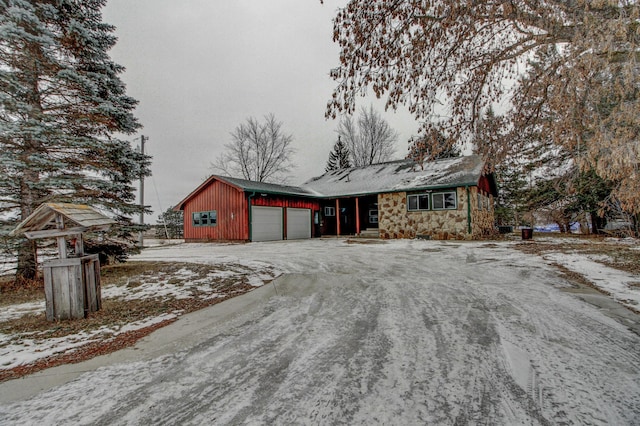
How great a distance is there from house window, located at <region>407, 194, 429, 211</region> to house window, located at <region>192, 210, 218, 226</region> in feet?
38.5

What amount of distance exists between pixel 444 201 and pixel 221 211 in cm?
1293

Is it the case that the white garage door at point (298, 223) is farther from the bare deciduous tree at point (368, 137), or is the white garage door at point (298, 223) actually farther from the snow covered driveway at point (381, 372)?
the bare deciduous tree at point (368, 137)

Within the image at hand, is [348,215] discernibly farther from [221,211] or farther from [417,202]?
[221,211]

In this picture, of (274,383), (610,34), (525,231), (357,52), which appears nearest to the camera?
(274,383)

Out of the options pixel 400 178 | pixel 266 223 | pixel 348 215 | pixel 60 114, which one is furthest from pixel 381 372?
pixel 348 215

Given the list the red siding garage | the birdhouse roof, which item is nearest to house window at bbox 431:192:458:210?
the red siding garage

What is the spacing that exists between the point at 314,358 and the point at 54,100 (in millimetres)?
7936

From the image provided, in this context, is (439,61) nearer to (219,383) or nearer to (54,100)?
(219,383)

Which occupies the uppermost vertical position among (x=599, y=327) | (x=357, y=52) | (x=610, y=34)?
(x=357, y=52)

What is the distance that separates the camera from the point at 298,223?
19188 millimetres

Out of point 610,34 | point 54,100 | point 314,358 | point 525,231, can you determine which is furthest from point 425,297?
point 525,231

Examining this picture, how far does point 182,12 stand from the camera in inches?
387

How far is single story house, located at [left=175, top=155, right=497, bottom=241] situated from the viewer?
1523cm

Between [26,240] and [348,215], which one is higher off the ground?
[348,215]
